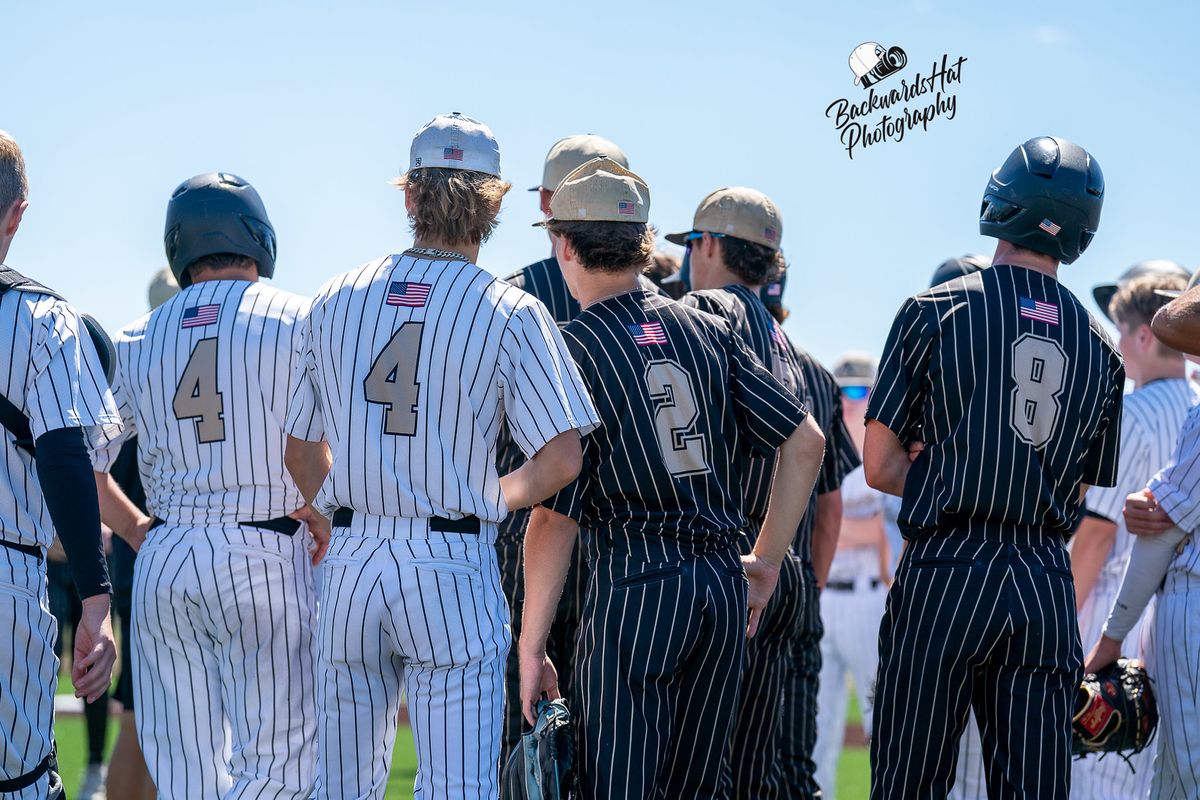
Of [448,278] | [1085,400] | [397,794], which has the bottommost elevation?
[397,794]

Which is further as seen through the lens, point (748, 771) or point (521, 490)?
point (748, 771)

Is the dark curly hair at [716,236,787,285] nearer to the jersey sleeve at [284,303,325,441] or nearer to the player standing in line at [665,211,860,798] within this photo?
the player standing in line at [665,211,860,798]

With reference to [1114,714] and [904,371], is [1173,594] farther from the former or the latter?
[904,371]

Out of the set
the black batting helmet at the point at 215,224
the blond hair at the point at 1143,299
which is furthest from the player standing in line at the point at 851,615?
the black batting helmet at the point at 215,224

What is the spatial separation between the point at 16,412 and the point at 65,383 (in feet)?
0.51

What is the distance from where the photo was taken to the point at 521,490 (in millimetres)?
3826

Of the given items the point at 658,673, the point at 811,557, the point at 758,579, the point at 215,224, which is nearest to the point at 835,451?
the point at 811,557

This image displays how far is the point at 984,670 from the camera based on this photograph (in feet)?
13.4

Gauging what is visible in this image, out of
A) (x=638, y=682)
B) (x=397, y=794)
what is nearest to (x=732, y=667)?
(x=638, y=682)

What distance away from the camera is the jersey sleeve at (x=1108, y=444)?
4.32 metres

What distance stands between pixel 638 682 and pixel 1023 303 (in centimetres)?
166

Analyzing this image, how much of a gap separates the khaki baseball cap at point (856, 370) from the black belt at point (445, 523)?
6.33 metres

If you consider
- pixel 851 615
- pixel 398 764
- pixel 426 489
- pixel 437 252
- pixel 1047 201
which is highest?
pixel 1047 201

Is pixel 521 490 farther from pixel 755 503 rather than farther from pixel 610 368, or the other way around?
pixel 755 503
